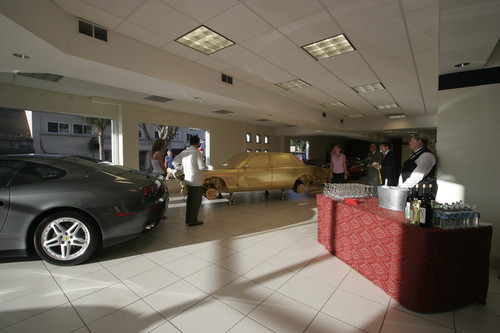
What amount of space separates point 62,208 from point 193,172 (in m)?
1.75

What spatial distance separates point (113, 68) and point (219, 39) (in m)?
1.69

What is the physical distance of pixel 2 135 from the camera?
1328cm

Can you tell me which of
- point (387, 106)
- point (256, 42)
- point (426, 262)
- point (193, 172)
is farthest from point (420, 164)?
point (387, 106)

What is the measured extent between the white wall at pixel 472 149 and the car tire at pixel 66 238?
4.35m

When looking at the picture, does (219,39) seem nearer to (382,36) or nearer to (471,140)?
(382,36)

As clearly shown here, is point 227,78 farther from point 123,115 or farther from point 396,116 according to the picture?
point 396,116

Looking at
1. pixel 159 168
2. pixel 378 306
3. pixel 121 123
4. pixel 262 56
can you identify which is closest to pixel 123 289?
pixel 378 306

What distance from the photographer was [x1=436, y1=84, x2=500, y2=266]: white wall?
8.70 feet

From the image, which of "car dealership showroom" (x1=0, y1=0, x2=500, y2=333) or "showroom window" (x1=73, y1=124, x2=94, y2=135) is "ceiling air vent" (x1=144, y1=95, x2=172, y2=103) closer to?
"car dealership showroom" (x1=0, y1=0, x2=500, y2=333)

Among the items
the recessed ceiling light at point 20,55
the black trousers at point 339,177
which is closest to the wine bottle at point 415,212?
the black trousers at point 339,177

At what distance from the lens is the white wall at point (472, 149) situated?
2652 millimetres

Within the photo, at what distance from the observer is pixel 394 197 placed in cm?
222

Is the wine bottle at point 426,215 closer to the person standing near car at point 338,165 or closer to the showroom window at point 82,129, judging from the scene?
the person standing near car at point 338,165

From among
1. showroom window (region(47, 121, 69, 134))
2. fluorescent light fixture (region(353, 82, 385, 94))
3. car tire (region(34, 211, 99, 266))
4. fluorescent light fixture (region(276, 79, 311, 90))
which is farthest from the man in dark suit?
showroom window (region(47, 121, 69, 134))
